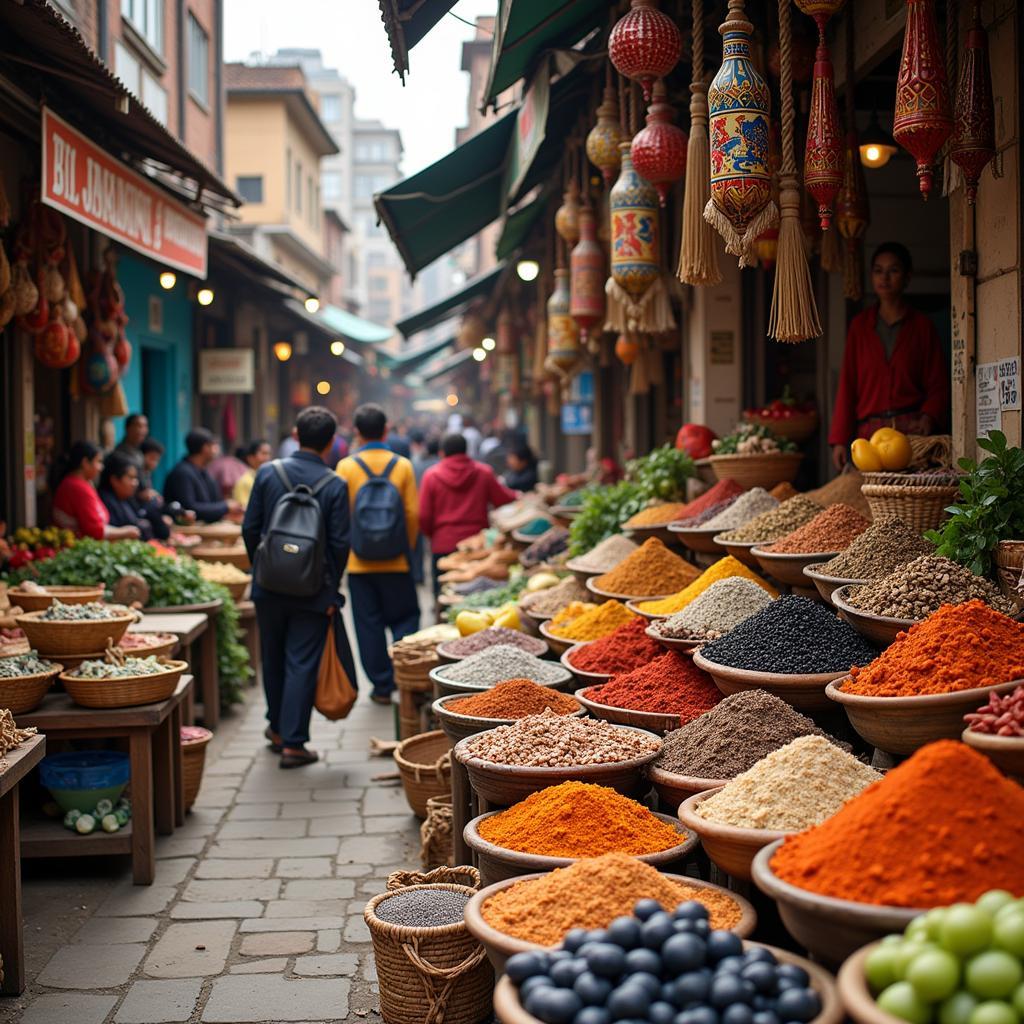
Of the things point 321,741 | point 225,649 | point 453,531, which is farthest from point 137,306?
point 321,741

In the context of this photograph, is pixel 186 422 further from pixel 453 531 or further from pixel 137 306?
pixel 453 531

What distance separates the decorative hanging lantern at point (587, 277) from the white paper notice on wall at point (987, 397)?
3.80 m

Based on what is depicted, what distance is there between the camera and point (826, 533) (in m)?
4.62

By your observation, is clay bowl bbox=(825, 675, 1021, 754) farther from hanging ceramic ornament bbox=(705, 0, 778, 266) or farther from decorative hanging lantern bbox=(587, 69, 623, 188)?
decorative hanging lantern bbox=(587, 69, 623, 188)

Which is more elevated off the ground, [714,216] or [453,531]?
[714,216]

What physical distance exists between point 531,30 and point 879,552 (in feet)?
12.1

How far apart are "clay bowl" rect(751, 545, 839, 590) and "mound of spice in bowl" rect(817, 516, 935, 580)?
0.23m

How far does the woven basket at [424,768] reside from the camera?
5.53 metres

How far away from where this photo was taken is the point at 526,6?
6.09 meters

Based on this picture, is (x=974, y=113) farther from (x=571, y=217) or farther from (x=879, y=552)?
(x=571, y=217)

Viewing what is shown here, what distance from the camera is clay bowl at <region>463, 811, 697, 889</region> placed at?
3078 millimetres

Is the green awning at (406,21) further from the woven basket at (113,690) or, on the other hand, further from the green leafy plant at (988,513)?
the green leafy plant at (988,513)

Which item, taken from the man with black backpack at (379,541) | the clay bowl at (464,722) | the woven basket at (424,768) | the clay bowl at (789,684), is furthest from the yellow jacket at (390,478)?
the clay bowl at (789,684)

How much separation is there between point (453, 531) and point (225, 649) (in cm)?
272
